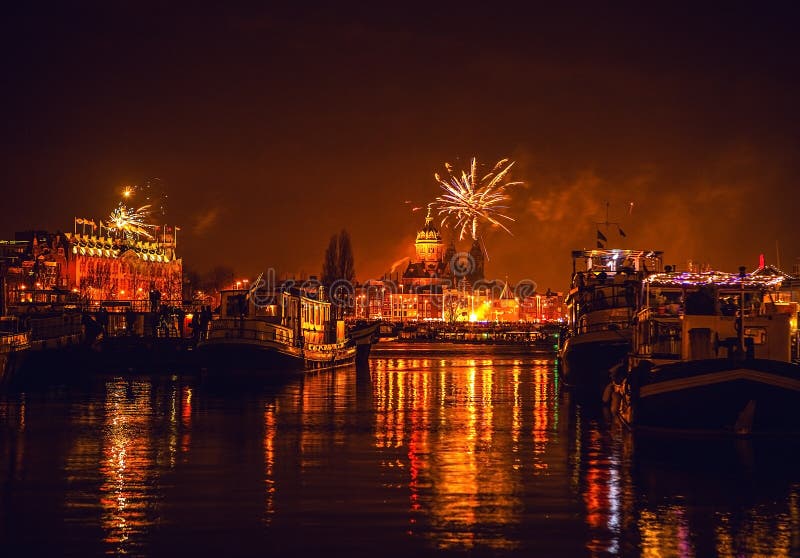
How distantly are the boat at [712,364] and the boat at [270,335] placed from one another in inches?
1061

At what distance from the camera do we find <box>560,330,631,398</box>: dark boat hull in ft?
164

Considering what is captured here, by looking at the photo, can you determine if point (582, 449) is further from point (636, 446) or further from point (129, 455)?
point (129, 455)

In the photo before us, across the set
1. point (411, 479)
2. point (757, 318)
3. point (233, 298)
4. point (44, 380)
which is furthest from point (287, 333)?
point (411, 479)

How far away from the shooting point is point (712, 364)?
2964cm

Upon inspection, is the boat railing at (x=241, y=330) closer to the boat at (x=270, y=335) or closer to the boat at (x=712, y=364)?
the boat at (x=270, y=335)

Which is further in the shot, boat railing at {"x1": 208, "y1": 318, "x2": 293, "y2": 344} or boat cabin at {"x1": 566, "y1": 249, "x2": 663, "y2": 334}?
boat railing at {"x1": 208, "y1": 318, "x2": 293, "y2": 344}

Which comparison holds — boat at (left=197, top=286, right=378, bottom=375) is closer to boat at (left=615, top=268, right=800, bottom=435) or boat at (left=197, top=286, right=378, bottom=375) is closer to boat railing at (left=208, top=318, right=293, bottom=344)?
boat railing at (left=208, top=318, right=293, bottom=344)

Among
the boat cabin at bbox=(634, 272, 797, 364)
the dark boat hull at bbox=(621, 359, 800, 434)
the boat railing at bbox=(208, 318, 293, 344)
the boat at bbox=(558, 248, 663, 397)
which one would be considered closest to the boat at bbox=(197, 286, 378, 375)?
the boat railing at bbox=(208, 318, 293, 344)

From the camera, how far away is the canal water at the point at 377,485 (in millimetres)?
18828

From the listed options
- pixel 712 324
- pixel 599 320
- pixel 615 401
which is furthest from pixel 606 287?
pixel 712 324

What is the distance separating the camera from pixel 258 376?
61.1m

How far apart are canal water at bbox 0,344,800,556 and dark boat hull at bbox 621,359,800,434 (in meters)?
0.52

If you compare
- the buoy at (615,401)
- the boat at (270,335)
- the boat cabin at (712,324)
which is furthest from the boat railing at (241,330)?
the boat cabin at (712,324)

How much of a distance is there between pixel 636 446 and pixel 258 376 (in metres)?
33.1
